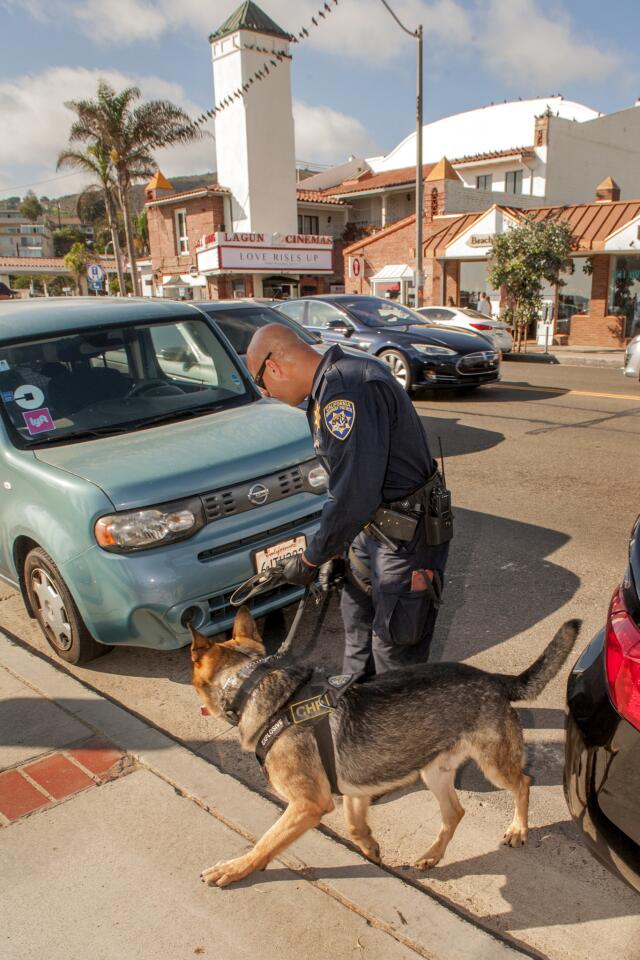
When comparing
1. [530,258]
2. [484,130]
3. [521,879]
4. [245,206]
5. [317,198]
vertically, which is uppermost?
[484,130]

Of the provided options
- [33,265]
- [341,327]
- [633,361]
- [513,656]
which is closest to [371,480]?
[513,656]

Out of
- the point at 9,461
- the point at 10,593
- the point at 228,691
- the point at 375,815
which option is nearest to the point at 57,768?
the point at 228,691

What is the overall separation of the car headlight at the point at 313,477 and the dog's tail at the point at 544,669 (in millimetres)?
1800

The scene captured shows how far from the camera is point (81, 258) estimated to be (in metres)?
51.1

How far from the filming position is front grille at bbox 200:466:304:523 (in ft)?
12.0

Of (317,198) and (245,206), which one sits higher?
(317,198)

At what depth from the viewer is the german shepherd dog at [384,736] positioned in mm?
2385

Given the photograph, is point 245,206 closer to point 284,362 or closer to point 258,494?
point 258,494

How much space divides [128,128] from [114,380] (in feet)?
101

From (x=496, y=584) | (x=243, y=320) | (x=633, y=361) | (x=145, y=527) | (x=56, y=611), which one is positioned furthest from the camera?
(x=633, y=361)

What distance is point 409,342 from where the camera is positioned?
11.6 m

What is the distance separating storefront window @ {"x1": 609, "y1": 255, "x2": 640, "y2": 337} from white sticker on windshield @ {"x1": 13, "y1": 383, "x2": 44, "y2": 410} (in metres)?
20.6

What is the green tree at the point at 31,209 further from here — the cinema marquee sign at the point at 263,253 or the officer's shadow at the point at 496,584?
the officer's shadow at the point at 496,584

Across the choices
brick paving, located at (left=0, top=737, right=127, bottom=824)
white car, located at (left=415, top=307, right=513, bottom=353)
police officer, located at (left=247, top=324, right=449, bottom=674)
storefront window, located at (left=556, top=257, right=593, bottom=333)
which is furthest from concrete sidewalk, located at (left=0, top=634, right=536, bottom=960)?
storefront window, located at (left=556, top=257, right=593, bottom=333)
